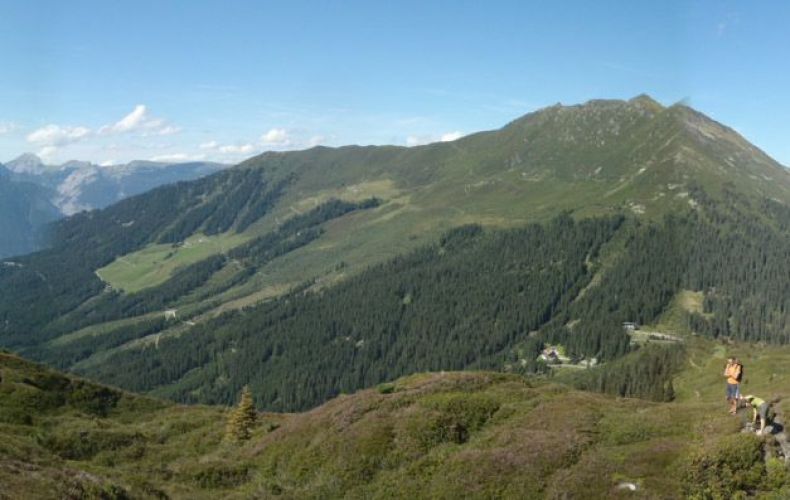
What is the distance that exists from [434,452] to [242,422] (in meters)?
29.6

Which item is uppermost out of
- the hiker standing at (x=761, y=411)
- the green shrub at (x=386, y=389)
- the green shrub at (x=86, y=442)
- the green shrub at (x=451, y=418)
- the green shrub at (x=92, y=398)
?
the hiker standing at (x=761, y=411)

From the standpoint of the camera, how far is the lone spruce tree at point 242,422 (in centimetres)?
6406

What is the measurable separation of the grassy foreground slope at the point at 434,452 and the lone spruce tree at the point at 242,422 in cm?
133

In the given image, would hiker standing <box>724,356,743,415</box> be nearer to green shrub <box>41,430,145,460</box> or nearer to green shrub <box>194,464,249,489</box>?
green shrub <box>194,464,249,489</box>

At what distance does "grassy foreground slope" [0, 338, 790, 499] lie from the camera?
32.6m

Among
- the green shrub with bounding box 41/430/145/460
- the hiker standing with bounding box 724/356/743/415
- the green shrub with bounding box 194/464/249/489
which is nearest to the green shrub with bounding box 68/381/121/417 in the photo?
the green shrub with bounding box 41/430/145/460

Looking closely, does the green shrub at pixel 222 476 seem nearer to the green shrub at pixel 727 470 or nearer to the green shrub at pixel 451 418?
the green shrub at pixel 451 418

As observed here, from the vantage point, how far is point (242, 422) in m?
65.6

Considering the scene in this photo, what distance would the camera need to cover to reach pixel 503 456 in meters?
39.5

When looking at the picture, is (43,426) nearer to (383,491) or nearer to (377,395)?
(377,395)

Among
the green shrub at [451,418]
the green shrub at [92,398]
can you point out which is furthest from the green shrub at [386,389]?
the green shrub at [92,398]

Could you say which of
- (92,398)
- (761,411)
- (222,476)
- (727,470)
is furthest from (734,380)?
(92,398)

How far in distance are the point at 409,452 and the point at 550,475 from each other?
11420 millimetres

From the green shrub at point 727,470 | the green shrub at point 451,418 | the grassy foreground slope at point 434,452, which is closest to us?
the green shrub at point 727,470
